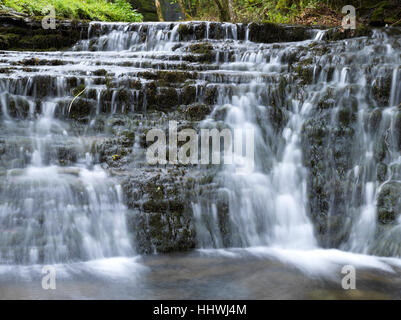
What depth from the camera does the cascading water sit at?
15.1 feet

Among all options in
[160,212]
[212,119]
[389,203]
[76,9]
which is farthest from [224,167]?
[76,9]

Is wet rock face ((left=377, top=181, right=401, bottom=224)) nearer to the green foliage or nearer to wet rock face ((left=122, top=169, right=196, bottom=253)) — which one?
wet rock face ((left=122, top=169, right=196, bottom=253))

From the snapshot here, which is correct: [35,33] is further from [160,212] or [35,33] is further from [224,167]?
[160,212]

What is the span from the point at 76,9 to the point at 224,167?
10.1 meters

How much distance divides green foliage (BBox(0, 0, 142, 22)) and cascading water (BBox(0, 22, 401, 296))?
14.9 ft

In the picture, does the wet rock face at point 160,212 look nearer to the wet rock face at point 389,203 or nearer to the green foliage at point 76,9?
the wet rock face at point 389,203

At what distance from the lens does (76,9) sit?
498 inches

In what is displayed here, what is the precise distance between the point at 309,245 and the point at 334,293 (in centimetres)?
124

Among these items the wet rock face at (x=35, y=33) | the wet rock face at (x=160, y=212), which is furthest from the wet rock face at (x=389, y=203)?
the wet rock face at (x=35, y=33)

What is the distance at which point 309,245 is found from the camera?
490 cm

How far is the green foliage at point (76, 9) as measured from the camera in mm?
10962

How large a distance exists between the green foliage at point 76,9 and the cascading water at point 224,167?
455 centimetres
